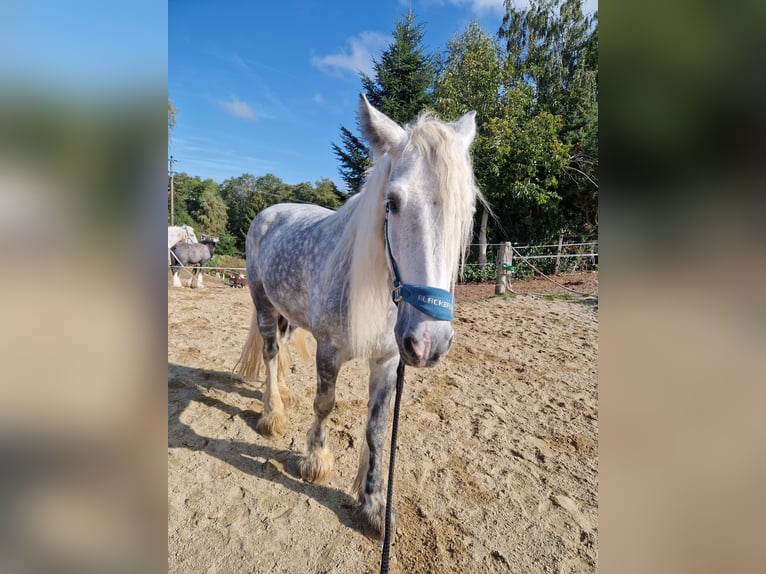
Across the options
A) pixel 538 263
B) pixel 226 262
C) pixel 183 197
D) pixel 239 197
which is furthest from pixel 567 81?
pixel 239 197

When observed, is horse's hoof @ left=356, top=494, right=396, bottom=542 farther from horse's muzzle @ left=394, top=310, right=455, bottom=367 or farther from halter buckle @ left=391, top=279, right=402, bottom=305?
halter buckle @ left=391, top=279, right=402, bottom=305

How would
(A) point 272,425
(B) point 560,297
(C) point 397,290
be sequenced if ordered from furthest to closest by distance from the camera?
(B) point 560,297
(A) point 272,425
(C) point 397,290

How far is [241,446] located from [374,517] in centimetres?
122

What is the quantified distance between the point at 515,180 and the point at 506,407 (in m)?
9.20

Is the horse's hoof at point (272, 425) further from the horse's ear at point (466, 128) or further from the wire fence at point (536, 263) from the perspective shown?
the wire fence at point (536, 263)

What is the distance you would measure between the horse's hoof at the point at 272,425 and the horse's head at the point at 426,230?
1957 millimetres

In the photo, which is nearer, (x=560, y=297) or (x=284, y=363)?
(x=284, y=363)

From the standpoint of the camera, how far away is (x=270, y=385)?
9.53 ft

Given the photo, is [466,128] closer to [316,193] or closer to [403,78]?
[403,78]

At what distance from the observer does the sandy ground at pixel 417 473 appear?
1781 millimetres
